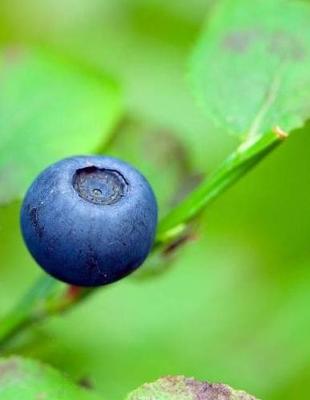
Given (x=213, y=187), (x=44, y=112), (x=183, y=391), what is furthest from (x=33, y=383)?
(x=44, y=112)

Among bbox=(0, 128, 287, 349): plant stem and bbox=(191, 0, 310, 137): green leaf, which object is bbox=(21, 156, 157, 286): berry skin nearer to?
bbox=(0, 128, 287, 349): plant stem

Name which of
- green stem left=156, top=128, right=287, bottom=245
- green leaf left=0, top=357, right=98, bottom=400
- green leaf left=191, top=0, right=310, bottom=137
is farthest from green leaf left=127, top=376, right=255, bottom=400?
green leaf left=191, top=0, right=310, bottom=137

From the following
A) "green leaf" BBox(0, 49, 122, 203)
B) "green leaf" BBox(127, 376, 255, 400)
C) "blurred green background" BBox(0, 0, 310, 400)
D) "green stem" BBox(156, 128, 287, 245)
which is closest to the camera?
"green leaf" BBox(127, 376, 255, 400)

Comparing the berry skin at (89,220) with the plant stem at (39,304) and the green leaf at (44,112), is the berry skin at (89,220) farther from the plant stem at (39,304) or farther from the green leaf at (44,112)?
the green leaf at (44,112)

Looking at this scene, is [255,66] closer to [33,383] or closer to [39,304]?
[39,304]

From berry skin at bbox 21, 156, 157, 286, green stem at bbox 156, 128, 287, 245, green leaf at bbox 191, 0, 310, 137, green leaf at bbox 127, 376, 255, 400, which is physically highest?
green leaf at bbox 191, 0, 310, 137
